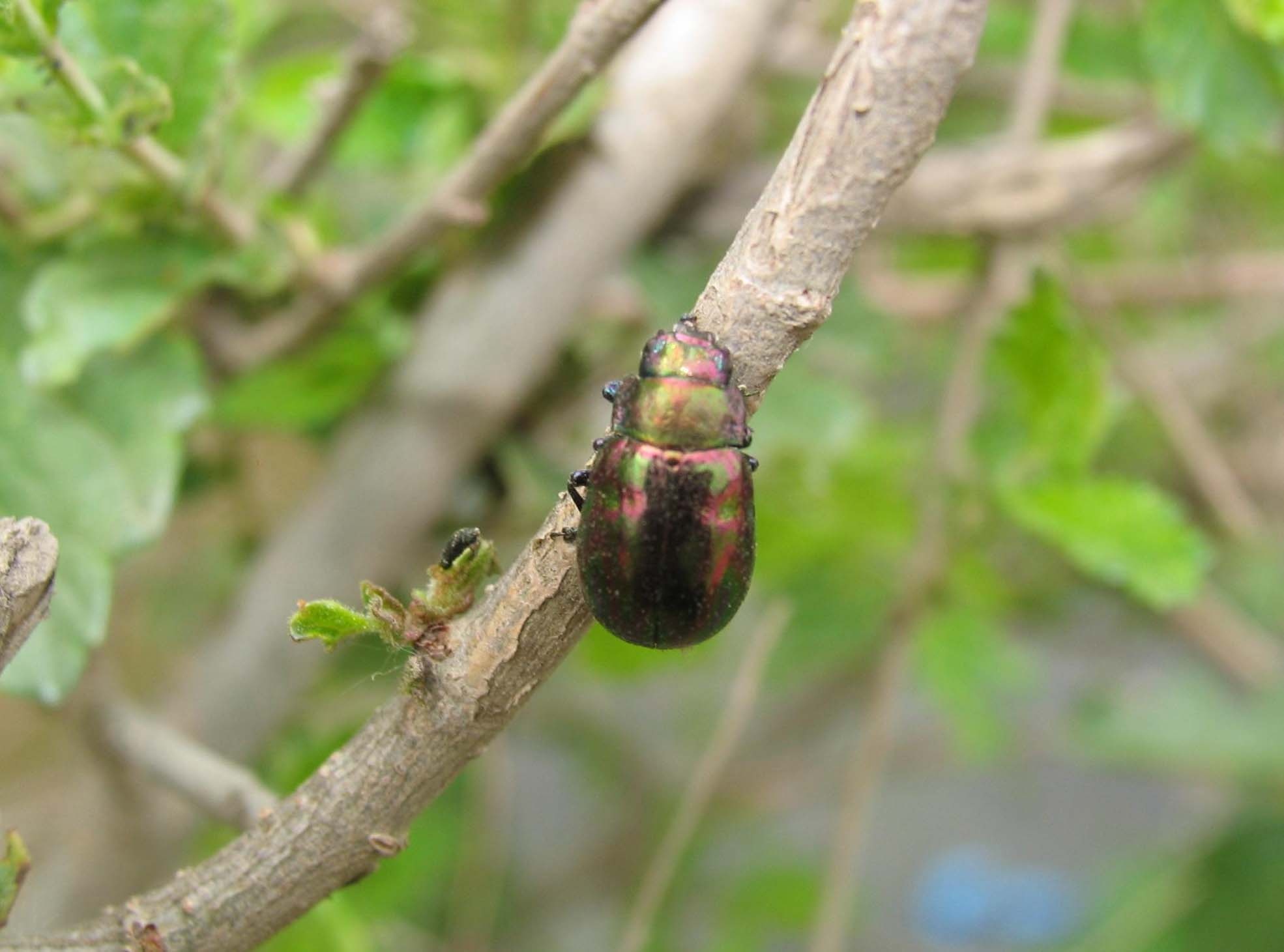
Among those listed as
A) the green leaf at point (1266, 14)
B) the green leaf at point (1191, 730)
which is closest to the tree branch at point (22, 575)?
the green leaf at point (1266, 14)

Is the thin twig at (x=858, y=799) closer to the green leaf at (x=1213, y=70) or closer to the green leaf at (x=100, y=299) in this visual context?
the green leaf at (x=1213, y=70)

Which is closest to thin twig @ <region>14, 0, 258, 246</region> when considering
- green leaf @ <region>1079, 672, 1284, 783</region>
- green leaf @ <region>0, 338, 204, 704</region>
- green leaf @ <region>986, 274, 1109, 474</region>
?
green leaf @ <region>0, 338, 204, 704</region>

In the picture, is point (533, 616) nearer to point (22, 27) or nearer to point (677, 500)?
point (677, 500)

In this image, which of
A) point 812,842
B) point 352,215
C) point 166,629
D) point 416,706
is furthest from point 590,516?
point 812,842

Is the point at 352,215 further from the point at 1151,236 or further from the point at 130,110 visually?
the point at 1151,236

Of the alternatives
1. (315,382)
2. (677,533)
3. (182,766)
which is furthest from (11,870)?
(315,382)

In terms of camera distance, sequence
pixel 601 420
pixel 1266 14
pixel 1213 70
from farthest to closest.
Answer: pixel 601 420 < pixel 1213 70 < pixel 1266 14
